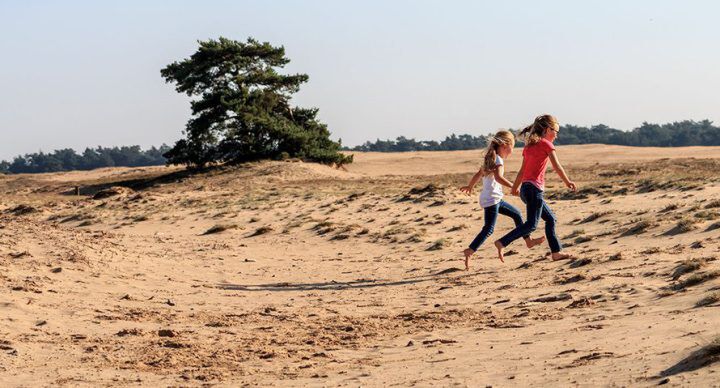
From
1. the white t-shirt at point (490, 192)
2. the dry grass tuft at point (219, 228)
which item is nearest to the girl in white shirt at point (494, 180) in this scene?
the white t-shirt at point (490, 192)

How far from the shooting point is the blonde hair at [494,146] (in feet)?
43.9

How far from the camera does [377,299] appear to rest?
39.9 feet

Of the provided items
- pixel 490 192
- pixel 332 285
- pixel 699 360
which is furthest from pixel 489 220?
pixel 699 360

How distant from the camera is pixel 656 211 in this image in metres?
17.6

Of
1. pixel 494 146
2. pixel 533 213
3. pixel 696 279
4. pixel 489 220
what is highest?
pixel 494 146

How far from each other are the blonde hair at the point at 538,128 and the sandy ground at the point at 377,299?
1.61 metres

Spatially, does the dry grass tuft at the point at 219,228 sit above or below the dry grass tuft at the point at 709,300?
below

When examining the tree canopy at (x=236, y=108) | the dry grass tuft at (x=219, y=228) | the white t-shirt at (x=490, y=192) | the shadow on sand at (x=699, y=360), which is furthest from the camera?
the tree canopy at (x=236, y=108)

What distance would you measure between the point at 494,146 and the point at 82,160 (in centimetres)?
9753

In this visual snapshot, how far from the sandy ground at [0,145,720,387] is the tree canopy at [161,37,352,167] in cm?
1721

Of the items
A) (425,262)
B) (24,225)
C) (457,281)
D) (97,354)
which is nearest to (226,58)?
(24,225)

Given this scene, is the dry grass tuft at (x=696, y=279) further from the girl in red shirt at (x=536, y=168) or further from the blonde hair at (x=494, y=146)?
the blonde hair at (x=494, y=146)

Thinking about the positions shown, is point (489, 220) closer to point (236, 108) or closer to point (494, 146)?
point (494, 146)

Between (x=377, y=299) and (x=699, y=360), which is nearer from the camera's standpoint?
(x=699, y=360)
